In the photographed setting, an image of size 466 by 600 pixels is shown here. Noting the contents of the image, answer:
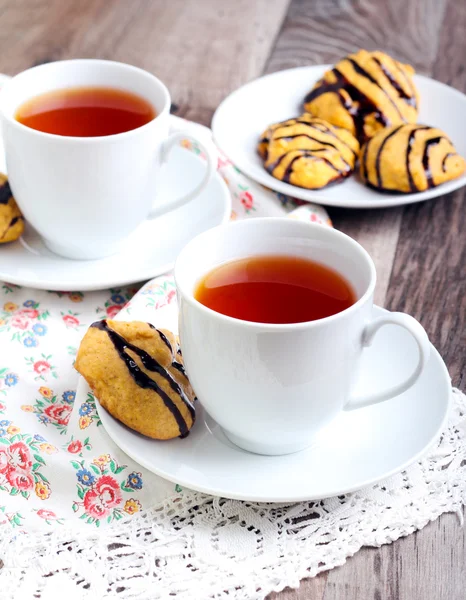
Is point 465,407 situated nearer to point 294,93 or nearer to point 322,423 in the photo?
point 322,423

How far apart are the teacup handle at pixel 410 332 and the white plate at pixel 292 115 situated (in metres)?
0.59

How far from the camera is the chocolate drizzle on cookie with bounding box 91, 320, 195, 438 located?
1.00 m

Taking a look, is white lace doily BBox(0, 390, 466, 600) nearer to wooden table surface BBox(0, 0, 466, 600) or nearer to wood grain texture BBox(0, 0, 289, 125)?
wooden table surface BBox(0, 0, 466, 600)

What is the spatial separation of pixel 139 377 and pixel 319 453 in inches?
9.6

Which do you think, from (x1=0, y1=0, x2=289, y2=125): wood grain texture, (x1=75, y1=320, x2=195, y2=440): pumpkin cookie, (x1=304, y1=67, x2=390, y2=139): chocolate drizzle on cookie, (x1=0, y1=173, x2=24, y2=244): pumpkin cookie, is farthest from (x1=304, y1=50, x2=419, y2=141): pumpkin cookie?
(x1=75, y1=320, x2=195, y2=440): pumpkin cookie

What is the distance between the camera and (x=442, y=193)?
1.54 metres

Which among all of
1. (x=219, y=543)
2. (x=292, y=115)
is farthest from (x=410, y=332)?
(x=292, y=115)

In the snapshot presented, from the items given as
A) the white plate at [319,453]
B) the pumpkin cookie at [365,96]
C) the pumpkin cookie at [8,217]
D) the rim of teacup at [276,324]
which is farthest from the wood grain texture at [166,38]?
the white plate at [319,453]

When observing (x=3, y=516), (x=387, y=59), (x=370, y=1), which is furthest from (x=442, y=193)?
(x=370, y=1)

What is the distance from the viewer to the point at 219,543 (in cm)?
93

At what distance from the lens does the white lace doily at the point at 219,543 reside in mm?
879

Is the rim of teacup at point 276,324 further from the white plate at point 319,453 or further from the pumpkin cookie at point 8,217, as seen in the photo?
the pumpkin cookie at point 8,217

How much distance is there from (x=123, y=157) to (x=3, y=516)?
0.60 m

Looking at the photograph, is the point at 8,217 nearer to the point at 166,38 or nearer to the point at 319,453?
the point at 319,453
